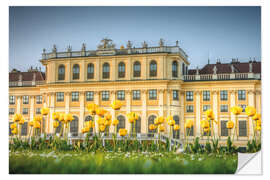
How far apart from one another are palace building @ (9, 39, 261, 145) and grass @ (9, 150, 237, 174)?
24.0 feet

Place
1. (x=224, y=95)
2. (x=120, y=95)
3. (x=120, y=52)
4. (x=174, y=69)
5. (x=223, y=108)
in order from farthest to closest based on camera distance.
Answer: (x=174, y=69) → (x=120, y=95) → (x=224, y=95) → (x=223, y=108) → (x=120, y=52)

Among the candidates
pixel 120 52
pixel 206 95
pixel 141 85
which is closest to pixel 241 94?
pixel 206 95

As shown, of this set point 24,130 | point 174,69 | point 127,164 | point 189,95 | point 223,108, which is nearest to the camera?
point 127,164

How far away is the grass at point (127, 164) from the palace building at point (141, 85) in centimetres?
731

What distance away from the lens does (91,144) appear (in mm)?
7957

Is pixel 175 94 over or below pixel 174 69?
below

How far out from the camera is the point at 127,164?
710 cm

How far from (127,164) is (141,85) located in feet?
30.8

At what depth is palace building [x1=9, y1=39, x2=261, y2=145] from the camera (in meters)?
15.3

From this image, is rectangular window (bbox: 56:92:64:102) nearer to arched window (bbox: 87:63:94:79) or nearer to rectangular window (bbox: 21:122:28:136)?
arched window (bbox: 87:63:94:79)

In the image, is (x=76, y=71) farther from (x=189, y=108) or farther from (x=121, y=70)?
(x=189, y=108)

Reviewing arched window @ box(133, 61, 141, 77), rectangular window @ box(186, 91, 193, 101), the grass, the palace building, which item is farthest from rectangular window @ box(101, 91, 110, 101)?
the grass
